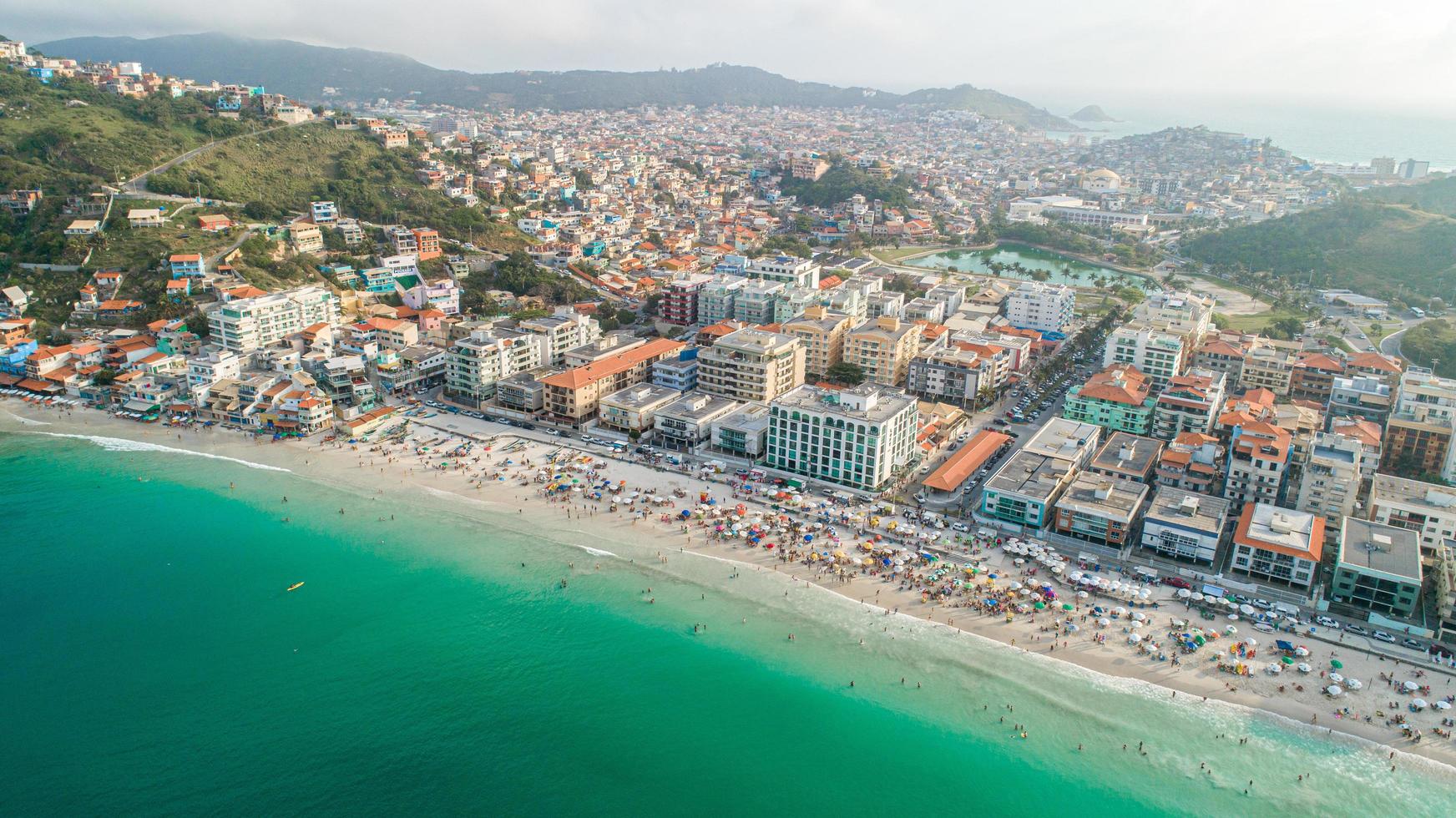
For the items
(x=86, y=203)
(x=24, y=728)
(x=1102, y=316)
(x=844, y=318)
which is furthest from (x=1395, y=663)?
(x=86, y=203)

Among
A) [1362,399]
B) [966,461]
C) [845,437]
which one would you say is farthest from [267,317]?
[1362,399]

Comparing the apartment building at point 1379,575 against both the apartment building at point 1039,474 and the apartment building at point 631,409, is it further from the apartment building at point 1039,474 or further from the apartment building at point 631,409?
the apartment building at point 631,409

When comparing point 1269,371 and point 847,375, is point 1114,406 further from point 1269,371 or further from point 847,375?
point 847,375

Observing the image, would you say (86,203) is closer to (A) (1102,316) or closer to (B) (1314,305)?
(A) (1102,316)

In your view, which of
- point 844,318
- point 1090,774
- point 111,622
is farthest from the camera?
point 844,318

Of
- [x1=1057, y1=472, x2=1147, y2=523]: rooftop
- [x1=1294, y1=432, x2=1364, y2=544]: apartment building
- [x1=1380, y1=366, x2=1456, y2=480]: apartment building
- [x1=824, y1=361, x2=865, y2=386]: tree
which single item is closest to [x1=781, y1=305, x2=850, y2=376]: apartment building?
[x1=824, y1=361, x2=865, y2=386]: tree

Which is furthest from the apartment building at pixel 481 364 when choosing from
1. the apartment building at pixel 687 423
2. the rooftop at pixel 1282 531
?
the rooftop at pixel 1282 531
